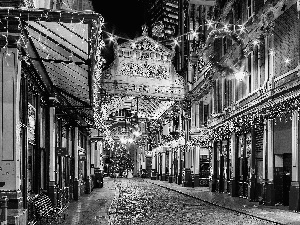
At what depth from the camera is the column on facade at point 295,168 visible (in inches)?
715

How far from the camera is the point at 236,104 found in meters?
26.8

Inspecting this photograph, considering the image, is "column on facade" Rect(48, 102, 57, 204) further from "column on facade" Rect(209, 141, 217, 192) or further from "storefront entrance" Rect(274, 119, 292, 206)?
"column on facade" Rect(209, 141, 217, 192)

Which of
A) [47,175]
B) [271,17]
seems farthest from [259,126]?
[47,175]

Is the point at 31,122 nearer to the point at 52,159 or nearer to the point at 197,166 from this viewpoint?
the point at 52,159

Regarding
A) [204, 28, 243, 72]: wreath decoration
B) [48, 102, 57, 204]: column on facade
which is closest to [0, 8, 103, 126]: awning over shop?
[48, 102, 57, 204]: column on facade

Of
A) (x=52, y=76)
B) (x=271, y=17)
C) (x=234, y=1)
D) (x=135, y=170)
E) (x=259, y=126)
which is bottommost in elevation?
(x=135, y=170)

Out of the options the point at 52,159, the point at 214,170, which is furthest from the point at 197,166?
the point at 52,159

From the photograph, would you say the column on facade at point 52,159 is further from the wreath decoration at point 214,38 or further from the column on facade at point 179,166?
the column on facade at point 179,166

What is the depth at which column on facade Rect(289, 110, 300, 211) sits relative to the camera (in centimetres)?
1817

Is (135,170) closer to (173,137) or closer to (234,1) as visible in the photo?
(173,137)

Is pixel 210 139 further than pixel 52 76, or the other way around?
pixel 210 139

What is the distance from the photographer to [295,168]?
1852cm

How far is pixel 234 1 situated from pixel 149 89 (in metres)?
9.49

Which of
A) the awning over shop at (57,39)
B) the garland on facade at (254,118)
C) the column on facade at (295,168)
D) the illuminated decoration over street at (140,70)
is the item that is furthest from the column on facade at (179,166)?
the awning over shop at (57,39)
